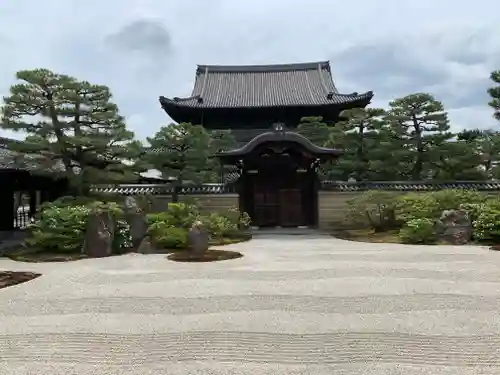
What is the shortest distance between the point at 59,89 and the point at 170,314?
10503 mm

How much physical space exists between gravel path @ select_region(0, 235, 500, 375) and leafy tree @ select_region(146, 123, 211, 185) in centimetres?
781

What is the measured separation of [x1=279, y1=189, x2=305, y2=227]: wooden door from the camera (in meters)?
19.2

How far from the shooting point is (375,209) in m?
17.0

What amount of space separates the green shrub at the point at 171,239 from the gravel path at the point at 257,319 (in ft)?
8.99

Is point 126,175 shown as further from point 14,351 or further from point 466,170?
point 466,170

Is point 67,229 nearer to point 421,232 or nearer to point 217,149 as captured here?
point 217,149

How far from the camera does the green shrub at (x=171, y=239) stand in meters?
12.7

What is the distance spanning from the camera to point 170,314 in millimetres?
6098

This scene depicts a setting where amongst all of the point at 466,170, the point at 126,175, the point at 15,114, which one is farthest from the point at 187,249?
the point at 466,170

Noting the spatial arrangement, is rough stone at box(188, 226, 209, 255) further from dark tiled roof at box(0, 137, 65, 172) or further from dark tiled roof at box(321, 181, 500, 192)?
dark tiled roof at box(321, 181, 500, 192)

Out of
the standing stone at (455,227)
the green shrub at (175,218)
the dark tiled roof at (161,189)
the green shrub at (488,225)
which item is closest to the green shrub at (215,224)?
the green shrub at (175,218)

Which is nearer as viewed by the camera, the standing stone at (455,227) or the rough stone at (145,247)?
the rough stone at (145,247)

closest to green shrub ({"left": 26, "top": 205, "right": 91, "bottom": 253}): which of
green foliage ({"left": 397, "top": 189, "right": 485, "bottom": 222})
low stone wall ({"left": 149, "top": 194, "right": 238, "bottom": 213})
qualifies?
low stone wall ({"left": 149, "top": 194, "right": 238, "bottom": 213})

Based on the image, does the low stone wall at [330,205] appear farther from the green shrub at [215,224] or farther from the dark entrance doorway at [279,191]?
the green shrub at [215,224]
